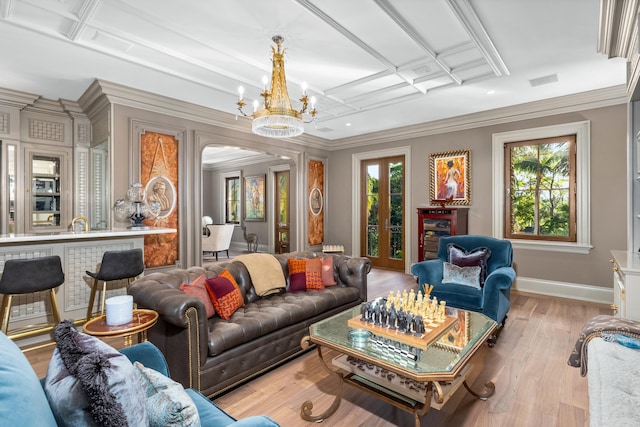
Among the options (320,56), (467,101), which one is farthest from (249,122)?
(467,101)

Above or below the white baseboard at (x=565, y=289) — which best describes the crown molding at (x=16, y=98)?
above

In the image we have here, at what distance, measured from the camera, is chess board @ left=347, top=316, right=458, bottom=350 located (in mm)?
1998

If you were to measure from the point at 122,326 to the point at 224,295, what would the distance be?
0.87 metres

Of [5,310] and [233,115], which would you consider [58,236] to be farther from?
[233,115]

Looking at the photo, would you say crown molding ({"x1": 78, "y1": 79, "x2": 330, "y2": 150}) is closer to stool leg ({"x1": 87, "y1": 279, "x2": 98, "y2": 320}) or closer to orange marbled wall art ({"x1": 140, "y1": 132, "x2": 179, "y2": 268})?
orange marbled wall art ({"x1": 140, "y1": 132, "x2": 179, "y2": 268})

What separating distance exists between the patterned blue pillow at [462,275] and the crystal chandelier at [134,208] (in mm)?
3712

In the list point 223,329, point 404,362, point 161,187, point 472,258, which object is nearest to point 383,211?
point 472,258

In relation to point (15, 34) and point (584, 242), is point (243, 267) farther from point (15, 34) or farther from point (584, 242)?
point (584, 242)

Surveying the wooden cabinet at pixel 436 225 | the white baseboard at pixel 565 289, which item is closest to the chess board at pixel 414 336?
the wooden cabinet at pixel 436 225

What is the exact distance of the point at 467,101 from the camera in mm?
4738

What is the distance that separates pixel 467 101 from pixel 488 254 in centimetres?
244

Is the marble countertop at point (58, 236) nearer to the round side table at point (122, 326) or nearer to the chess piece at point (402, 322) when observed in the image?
the round side table at point (122, 326)

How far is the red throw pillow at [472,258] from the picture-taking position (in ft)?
11.6

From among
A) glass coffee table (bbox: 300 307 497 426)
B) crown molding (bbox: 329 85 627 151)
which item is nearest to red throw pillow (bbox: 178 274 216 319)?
glass coffee table (bbox: 300 307 497 426)
